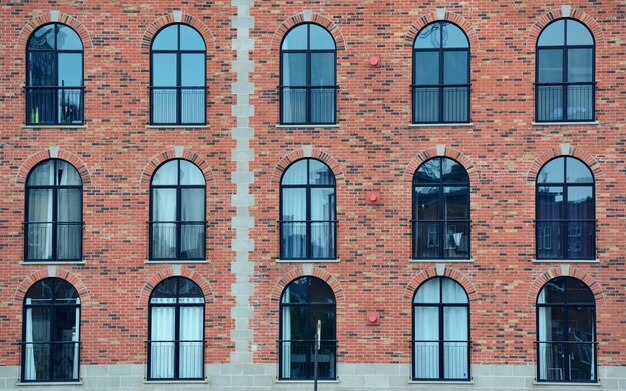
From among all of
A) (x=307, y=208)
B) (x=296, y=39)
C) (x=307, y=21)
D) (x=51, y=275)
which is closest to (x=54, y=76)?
(x=51, y=275)

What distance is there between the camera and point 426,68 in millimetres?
26594

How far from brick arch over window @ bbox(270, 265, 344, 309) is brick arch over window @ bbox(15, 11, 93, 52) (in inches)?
311

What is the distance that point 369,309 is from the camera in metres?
26.0

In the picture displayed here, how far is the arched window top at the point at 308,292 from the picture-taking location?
2623 cm

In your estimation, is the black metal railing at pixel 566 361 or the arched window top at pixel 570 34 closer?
the black metal railing at pixel 566 361

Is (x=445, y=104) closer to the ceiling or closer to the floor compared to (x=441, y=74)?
closer to the floor

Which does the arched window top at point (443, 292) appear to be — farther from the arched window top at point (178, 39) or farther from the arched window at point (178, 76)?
the arched window top at point (178, 39)

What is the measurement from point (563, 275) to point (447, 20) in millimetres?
7149

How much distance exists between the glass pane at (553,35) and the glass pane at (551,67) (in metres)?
0.20

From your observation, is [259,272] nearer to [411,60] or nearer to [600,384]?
[411,60]

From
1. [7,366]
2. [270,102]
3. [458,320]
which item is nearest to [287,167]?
[270,102]

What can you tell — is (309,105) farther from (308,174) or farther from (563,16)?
(563,16)

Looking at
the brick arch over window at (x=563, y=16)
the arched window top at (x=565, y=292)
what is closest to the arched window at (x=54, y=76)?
the brick arch over window at (x=563, y=16)

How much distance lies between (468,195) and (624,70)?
16.7ft
